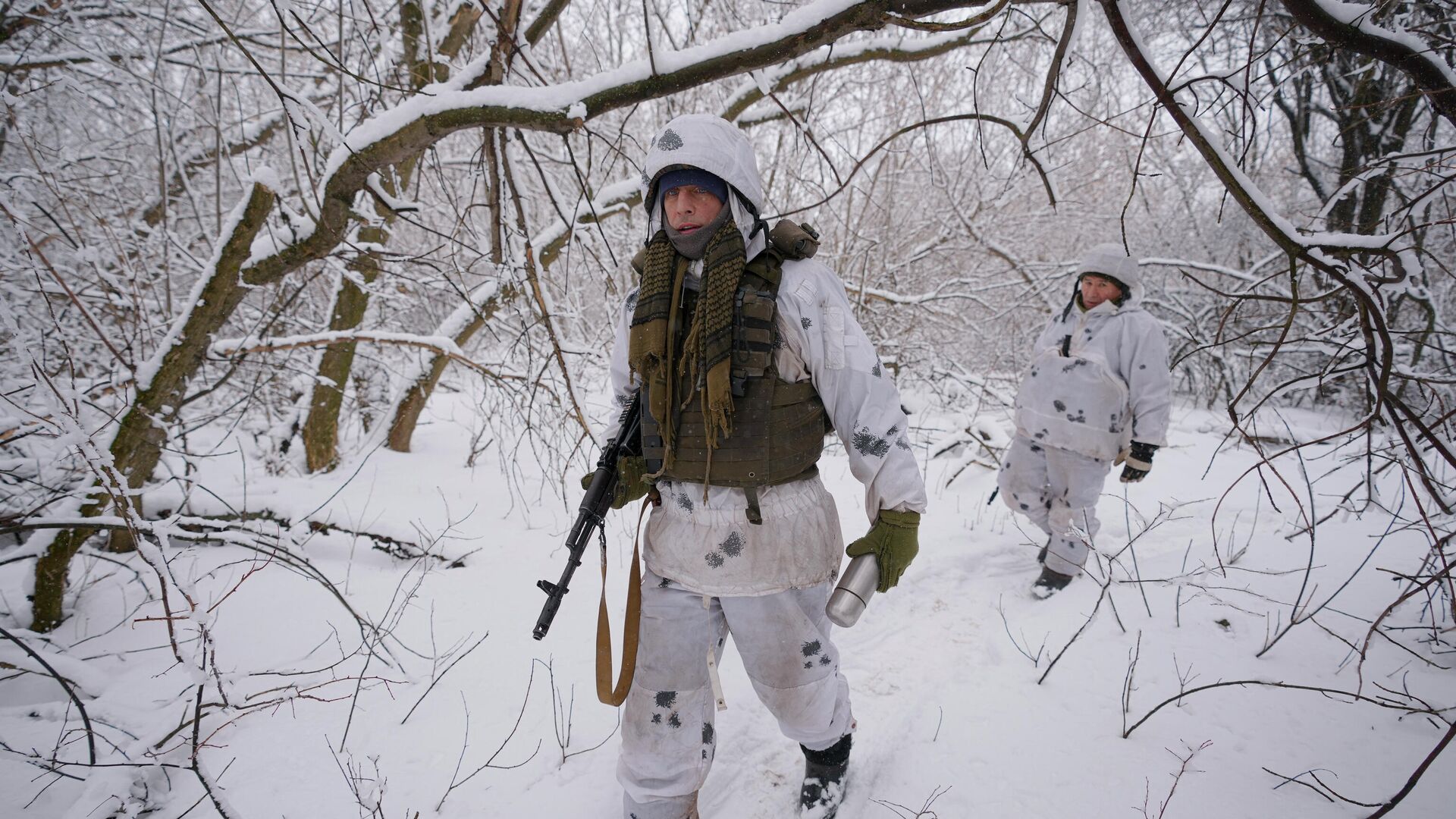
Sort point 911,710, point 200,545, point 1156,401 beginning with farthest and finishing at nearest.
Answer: point 200,545 → point 1156,401 → point 911,710

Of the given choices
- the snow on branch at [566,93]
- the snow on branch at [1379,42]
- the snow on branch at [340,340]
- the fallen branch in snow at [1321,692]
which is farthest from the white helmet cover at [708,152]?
the fallen branch in snow at [1321,692]

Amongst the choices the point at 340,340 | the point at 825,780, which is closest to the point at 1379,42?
the point at 825,780

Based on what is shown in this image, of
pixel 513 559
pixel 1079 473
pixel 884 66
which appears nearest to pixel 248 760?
pixel 513 559

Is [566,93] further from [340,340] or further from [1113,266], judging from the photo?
[1113,266]

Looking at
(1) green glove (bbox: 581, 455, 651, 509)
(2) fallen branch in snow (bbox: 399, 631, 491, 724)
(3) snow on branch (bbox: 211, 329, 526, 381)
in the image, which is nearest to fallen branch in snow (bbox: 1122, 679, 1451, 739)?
(1) green glove (bbox: 581, 455, 651, 509)

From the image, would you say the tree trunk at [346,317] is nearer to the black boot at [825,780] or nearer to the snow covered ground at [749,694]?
the snow covered ground at [749,694]

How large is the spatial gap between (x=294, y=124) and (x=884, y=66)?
5.90 meters

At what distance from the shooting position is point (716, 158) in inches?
62.9

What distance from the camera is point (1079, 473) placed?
3.04 m

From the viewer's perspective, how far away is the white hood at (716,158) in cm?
160

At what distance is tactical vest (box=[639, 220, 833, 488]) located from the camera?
1.53 m

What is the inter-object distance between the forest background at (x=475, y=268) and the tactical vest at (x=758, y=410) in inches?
16.9

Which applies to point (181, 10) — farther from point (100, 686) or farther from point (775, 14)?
point (775, 14)

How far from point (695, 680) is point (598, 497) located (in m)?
0.62
